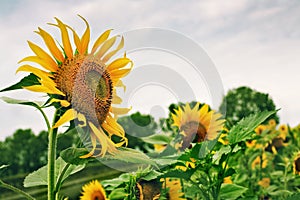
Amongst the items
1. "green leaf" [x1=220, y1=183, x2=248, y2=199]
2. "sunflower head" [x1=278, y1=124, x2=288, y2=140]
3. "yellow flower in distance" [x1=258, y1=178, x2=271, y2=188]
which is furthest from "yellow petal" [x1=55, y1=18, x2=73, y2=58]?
"sunflower head" [x1=278, y1=124, x2=288, y2=140]

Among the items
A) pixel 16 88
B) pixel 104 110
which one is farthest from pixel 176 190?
pixel 16 88

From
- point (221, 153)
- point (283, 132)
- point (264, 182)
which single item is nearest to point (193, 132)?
point (221, 153)

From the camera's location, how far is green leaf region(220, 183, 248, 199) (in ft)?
3.57

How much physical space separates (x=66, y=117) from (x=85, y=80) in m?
0.10

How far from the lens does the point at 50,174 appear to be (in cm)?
71

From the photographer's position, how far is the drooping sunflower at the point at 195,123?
1344 mm

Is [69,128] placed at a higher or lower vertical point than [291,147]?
lower

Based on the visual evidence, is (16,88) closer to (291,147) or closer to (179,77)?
(179,77)

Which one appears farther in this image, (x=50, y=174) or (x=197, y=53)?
(x=197, y=53)

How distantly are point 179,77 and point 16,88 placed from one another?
477mm

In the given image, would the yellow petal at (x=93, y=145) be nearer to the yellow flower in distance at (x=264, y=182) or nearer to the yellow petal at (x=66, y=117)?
the yellow petal at (x=66, y=117)

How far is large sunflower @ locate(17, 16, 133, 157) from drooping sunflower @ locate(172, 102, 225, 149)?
1.72 feet

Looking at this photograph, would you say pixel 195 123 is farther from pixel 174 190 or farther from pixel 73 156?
pixel 73 156

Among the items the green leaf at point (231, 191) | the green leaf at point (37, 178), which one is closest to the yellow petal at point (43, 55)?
the green leaf at point (37, 178)
